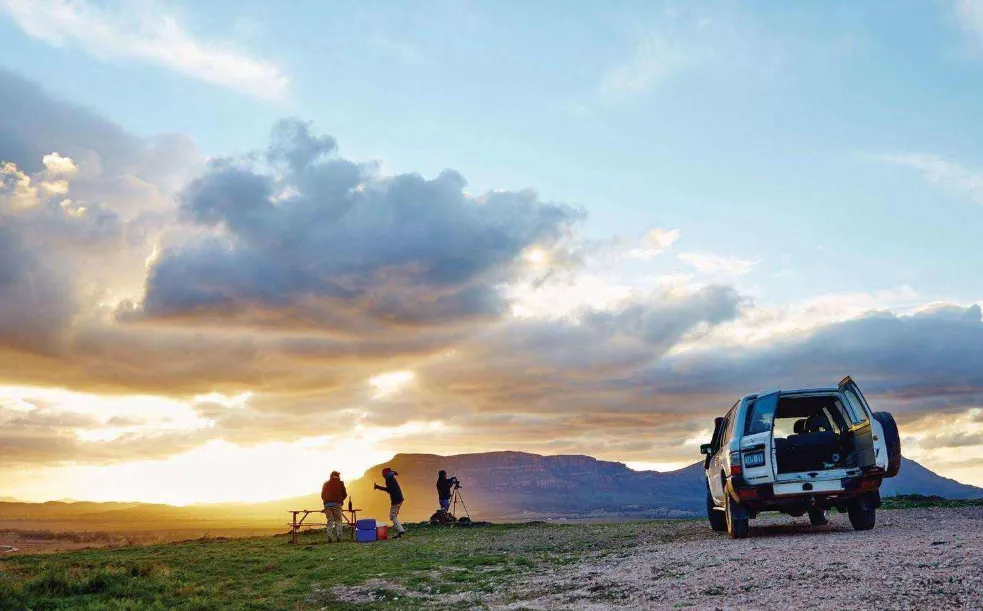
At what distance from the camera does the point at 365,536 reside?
2541 centimetres

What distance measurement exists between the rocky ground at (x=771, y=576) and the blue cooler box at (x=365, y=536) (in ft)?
35.7

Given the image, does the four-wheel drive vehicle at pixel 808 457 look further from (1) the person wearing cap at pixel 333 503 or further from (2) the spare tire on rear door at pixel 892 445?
(1) the person wearing cap at pixel 333 503

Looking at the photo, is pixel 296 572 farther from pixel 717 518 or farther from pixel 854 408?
pixel 854 408

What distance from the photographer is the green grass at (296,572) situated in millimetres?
13320

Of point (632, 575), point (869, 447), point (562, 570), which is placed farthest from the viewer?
point (869, 447)

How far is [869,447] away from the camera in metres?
15.3

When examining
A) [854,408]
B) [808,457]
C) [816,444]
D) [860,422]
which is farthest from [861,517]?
[854,408]

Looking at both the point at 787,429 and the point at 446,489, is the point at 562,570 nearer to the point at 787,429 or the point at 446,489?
the point at 787,429

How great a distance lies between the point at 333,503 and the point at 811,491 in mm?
16132

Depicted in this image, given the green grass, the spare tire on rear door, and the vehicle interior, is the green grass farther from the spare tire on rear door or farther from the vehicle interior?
the spare tire on rear door

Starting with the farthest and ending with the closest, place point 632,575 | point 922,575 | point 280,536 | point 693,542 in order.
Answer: point 280,536, point 693,542, point 632,575, point 922,575

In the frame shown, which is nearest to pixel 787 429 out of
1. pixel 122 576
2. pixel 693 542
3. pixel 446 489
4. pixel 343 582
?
pixel 693 542

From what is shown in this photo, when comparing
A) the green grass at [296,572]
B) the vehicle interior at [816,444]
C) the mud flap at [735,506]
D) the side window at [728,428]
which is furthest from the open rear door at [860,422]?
the green grass at [296,572]

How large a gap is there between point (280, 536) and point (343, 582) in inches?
578
